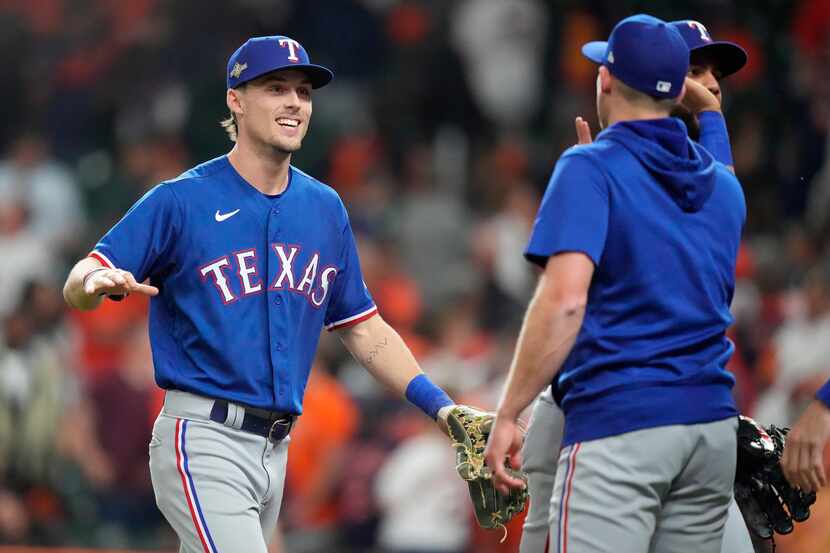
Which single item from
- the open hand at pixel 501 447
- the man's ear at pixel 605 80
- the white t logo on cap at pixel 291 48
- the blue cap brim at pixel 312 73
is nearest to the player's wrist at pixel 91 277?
the blue cap brim at pixel 312 73

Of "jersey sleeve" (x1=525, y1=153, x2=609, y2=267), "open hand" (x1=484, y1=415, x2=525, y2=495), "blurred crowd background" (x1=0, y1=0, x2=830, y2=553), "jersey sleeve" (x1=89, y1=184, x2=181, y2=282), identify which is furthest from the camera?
"blurred crowd background" (x1=0, y1=0, x2=830, y2=553)

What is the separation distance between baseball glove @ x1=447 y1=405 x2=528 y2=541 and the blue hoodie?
68 centimetres

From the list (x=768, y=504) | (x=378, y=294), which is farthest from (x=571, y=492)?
(x=378, y=294)

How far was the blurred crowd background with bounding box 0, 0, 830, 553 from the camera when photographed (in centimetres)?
813

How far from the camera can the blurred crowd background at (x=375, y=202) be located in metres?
8.13

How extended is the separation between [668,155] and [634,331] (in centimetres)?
48

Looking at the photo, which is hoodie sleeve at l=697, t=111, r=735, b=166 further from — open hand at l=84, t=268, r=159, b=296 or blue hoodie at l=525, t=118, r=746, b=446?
open hand at l=84, t=268, r=159, b=296

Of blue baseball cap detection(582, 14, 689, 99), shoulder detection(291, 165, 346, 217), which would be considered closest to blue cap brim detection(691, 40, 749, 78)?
blue baseball cap detection(582, 14, 689, 99)

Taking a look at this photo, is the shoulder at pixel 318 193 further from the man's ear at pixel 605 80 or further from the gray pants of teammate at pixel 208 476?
the man's ear at pixel 605 80

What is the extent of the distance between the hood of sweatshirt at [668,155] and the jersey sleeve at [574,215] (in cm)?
15

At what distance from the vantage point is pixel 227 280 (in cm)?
435

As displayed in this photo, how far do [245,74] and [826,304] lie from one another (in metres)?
4.50

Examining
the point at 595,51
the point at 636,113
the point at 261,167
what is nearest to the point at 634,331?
the point at 636,113

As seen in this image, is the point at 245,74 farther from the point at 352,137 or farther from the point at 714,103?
the point at 352,137
